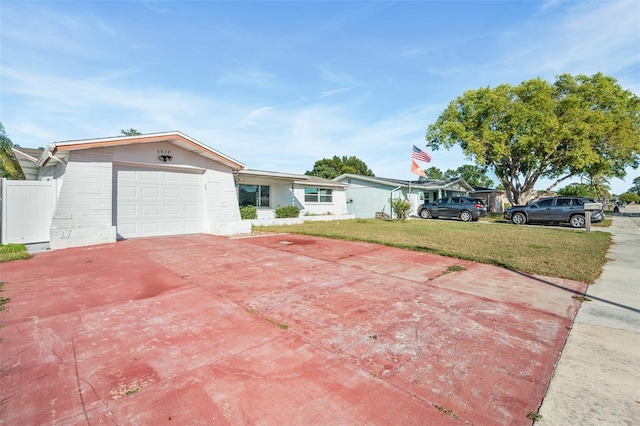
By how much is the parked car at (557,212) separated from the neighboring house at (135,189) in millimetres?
17672

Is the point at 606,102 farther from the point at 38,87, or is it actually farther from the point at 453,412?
the point at 38,87

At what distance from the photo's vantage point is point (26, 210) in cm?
883

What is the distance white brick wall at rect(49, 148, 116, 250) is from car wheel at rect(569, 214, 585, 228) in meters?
23.0

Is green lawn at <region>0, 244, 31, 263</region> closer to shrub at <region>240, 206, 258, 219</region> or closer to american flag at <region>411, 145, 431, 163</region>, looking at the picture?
shrub at <region>240, 206, 258, 219</region>

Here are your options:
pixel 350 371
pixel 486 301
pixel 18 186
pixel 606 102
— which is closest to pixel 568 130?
pixel 606 102

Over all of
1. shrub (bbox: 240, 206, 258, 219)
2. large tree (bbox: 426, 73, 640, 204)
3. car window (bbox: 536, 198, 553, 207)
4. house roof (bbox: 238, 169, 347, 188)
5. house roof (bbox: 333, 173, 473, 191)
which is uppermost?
large tree (bbox: 426, 73, 640, 204)

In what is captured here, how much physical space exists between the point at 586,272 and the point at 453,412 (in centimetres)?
635

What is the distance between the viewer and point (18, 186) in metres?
8.70

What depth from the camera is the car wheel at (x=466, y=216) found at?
21.3 m

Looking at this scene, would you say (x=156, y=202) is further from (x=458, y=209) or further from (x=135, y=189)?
(x=458, y=209)

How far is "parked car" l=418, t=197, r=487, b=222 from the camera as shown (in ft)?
69.9

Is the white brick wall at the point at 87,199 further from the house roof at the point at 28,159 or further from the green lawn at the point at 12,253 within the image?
the house roof at the point at 28,159

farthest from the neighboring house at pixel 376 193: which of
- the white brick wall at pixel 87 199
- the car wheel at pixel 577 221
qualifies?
the white brick wall at pixel 87 199

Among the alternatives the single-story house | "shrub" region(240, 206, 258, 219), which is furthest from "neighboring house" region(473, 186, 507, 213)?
the single-story house
